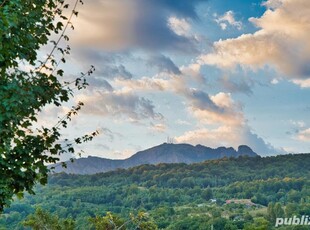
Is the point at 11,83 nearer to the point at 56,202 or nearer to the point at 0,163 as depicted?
the point at 0,163

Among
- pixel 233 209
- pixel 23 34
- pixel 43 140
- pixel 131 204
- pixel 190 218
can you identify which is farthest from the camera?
pixel 131 204

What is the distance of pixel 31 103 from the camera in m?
8.60

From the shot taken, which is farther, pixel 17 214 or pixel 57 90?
pixel 17 214

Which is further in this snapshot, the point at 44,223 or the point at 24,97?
the point at 44,223

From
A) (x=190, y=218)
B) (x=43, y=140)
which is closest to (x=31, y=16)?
(x=43, y=140)

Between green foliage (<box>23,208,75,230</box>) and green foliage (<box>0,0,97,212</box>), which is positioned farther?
green foliage (<box>23,208,75,230</box>)

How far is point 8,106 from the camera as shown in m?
7.77

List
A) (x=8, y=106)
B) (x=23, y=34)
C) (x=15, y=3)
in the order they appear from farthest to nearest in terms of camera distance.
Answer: (x=23, y=34) < (x=8, y=106) < (x=15, y=3)

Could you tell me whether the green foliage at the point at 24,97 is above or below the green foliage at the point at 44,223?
above

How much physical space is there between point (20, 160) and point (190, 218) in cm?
13071

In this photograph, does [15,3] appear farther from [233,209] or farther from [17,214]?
[233,209]

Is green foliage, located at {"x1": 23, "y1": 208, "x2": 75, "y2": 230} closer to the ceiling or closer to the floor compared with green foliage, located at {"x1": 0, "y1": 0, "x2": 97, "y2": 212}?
closer to the floor

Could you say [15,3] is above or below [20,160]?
above

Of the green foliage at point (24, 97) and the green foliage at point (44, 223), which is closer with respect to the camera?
the green foliage at point (24, 97)
